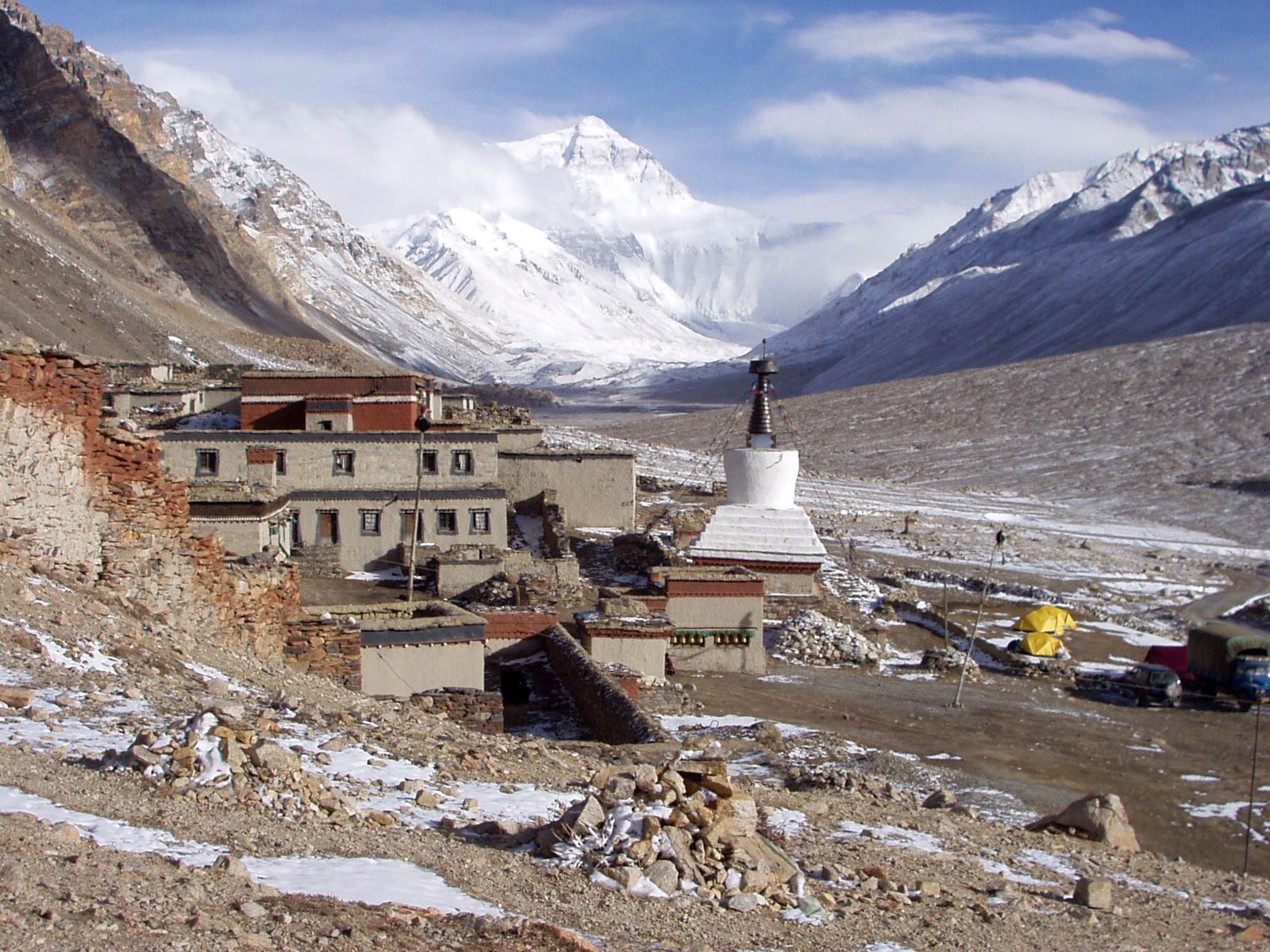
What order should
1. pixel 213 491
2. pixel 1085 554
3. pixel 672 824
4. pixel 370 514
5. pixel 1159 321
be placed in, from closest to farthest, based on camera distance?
1. pixel 672 824
2. pixel 213 491
3. pixel 370 514
4. pixel 1085 554
5. pixel 1159 321

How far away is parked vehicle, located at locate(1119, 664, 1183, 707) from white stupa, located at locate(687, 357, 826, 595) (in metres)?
7.35

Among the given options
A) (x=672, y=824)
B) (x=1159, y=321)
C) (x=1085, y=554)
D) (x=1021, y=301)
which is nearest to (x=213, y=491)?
(x=672, y=824)

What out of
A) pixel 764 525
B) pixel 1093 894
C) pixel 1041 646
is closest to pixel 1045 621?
pixel 1041 646

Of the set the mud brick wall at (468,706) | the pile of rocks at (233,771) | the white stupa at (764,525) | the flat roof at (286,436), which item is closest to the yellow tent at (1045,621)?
the white stupa at (764,525)

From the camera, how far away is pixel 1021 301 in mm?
164750

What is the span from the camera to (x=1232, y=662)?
81.5 feet

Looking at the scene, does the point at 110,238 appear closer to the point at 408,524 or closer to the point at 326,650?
the point at 408,524

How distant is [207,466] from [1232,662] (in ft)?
77.3

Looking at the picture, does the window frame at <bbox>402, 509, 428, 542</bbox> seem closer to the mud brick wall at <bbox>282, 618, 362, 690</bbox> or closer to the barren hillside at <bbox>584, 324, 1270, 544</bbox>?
the mud brick wall at <bbox>282, 618, 362, 690</bbox>

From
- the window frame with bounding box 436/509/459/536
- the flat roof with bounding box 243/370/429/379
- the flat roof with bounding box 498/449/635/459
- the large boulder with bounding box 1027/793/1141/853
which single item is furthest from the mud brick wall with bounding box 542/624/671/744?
the flat roof with bounding box 243/370/429/379

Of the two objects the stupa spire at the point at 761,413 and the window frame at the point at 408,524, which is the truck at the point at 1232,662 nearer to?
the stupa spire at the point at 761,413

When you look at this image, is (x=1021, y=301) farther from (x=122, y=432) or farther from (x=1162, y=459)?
(x=122, y=432)

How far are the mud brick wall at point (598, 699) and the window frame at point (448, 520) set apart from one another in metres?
12.4

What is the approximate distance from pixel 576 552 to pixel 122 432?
66.3 ft
